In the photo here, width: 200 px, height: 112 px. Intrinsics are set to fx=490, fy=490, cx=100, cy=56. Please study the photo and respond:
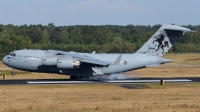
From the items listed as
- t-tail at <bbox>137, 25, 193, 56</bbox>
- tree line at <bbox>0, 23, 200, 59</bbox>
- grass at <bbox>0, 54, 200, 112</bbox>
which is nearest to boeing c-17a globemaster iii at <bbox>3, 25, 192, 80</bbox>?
Result: t-tail at <bbox>137, 25, 193, 56</bbox>

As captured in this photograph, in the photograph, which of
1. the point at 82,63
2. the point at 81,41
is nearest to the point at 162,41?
the point at 82,63

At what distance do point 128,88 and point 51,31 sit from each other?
104926 millimetres

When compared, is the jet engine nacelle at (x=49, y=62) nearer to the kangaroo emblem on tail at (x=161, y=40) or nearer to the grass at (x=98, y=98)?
the grass at (x=98, y=98)

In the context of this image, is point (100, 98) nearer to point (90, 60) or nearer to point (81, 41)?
point (90, 60)

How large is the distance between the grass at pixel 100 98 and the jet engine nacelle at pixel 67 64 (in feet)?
13.8

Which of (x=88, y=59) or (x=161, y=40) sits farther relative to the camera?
(x=161, y=40)

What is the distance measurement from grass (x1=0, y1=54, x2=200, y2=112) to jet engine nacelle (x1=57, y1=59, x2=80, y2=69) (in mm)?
4211

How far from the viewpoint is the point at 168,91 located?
38.0 m

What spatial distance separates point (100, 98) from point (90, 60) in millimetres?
14697

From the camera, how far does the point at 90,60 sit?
47156 mm

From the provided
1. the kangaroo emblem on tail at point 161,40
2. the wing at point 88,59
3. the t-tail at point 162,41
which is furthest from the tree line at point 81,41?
the wing at point 88,59

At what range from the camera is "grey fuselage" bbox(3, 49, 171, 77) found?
47.4 metres

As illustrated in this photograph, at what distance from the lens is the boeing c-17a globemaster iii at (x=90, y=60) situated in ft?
153

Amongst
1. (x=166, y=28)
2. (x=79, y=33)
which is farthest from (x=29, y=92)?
(x=79, y=33)
